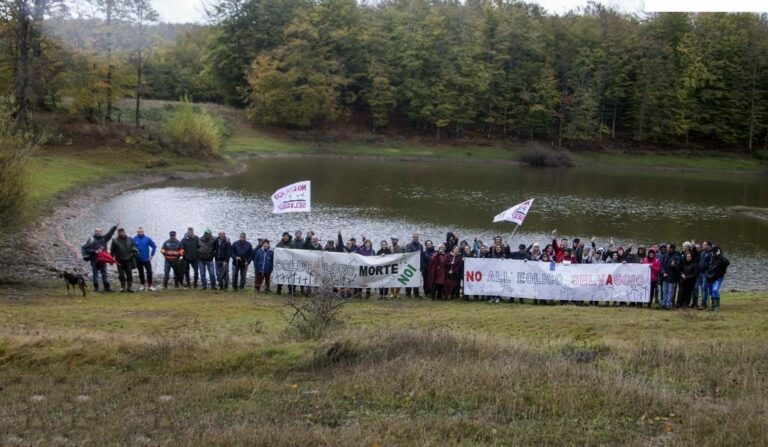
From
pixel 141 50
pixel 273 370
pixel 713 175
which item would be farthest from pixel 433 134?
pixel 273 370

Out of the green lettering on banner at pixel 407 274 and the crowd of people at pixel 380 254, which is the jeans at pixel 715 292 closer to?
the crowd of people at pixel 380 254

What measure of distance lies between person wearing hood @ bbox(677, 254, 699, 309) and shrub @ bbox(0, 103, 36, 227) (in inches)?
815

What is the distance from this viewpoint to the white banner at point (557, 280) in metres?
21.4

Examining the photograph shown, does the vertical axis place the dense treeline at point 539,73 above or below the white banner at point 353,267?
above

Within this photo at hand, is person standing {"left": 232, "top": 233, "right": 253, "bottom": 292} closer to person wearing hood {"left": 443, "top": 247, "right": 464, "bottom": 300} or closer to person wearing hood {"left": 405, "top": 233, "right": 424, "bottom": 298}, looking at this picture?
person wearing hood {"left": 405, "top": 233, "right": 424, "bottom": 298}

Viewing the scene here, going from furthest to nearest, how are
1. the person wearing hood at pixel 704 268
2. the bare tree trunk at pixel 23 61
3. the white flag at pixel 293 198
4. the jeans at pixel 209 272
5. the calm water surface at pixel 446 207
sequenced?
the bare tree trunk at pixel 23 61, the calm water surface at pixel 446 207, the white flag at pixel 293 198, the jeans at pixel 209 272, the person wearing hood at pixel 704 268

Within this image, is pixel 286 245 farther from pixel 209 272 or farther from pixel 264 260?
pixel 209 272

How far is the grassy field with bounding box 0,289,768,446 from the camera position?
795cm

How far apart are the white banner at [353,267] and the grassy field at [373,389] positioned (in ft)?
23.5

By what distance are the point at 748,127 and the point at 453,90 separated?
140ft

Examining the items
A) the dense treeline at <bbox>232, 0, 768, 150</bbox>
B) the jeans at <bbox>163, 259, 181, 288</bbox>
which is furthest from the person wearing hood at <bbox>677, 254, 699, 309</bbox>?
the dense treeline at <bbox>232, 0, 768, 150</bbox>

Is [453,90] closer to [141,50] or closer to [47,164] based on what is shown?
[141,50]

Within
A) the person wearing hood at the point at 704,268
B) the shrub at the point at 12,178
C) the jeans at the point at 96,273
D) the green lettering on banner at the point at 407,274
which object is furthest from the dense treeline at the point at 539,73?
the person wearing hood at the point at 704,268

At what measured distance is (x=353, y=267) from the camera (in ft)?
70.5
